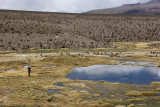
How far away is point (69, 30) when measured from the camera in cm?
8956

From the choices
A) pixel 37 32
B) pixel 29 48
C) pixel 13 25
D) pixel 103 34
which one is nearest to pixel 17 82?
pixel 29 48

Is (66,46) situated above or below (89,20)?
below

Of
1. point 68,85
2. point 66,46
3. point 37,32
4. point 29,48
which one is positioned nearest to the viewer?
point 68,85

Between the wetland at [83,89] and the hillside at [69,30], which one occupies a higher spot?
the hillside at [69,30]

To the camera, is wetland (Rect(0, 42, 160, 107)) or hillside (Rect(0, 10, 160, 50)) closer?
wetland (Rect(0, 42, 160, 107))

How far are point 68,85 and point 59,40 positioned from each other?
2054 inches

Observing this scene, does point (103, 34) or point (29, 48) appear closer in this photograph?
point (29, 48)

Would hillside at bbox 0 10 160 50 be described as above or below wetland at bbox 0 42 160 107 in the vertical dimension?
above

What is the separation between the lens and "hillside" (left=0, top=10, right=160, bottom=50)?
2803 inches

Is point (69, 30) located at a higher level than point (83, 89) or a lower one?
higher

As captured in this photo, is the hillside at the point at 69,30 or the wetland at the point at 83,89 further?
the hillside at the point at 69,30

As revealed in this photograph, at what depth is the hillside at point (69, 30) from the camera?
2803 inches

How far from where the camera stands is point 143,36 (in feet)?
300

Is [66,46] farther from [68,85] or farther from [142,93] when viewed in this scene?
[142,93]
